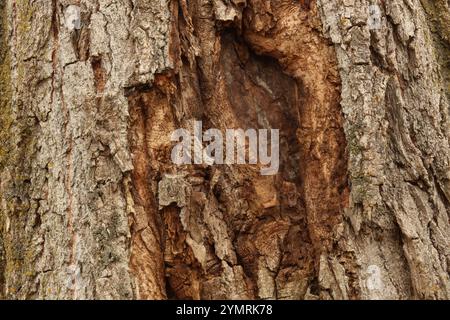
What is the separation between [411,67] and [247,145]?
114 centimetres

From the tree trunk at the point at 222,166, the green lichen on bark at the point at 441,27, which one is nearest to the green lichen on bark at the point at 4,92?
the tree trunk at the point at 222,166

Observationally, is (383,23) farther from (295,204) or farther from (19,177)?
(19,177)

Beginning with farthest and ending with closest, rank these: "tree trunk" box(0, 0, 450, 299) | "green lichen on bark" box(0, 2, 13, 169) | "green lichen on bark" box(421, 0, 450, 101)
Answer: "green lichen on bark" box(421, 0, 450, 101), "green lichen on bark" box(0, 2, 13, 169), "tree trunk" box(0, 0, 450, 299)

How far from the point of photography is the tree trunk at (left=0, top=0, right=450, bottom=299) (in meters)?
3.61

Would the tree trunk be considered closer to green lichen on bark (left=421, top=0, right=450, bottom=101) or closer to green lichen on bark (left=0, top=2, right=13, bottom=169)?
green lichen on bark (left=0, top=2, right=13, bottom=169)

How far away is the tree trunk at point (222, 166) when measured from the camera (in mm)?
3607

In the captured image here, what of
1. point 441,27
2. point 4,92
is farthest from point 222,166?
point 441,27

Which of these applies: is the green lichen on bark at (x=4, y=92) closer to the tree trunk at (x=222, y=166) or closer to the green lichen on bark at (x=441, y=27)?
the tree trunk at (x=222, y=166)

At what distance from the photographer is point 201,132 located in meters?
3.91

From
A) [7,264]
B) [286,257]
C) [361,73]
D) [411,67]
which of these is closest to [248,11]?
[361,73]

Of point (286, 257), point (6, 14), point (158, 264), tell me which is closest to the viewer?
point (158, 264)

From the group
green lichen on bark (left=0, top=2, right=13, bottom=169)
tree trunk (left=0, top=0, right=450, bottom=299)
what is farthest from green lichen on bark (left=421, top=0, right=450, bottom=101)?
green lichen on bark (left=0, top=2, right=13, bottom=169)

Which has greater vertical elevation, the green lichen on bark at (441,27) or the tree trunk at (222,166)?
the green lichen on bark at (441,27)

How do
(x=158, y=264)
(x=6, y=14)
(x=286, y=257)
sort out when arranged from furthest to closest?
1. (x=6, y=14)
2. (x=286, y=257)
3. (x=158, y=264)
